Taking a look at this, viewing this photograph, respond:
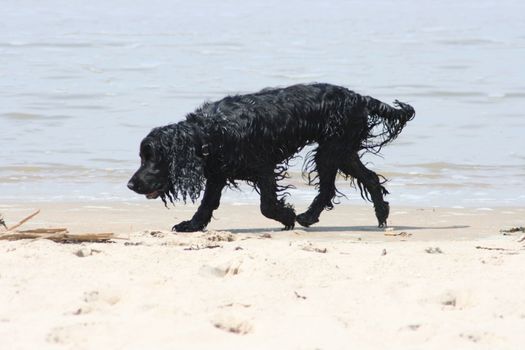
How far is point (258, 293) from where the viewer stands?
559 cm

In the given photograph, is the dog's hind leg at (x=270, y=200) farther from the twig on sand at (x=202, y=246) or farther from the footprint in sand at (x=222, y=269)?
the footprint in sand at (x=222, y=269)

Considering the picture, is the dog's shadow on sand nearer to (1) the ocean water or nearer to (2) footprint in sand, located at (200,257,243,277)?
(1) the ocean water

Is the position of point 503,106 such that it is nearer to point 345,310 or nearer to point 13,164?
point 13,164

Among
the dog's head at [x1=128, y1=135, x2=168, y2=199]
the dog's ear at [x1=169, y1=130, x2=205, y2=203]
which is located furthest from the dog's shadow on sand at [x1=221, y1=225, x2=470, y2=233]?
the dog's head at [x1=128, y1=135, x2=168, y2=199]

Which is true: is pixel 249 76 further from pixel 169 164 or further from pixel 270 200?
pixel 169 164

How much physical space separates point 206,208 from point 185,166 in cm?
48

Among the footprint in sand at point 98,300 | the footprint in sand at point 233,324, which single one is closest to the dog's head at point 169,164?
the footprint in sand at point 98,300

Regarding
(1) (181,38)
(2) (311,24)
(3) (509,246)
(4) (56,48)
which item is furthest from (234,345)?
(2) (311,24)

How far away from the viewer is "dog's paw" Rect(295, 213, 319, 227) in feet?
28.1

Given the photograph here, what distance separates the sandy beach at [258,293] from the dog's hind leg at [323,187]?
982 mm

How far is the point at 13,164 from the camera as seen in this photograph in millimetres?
11312

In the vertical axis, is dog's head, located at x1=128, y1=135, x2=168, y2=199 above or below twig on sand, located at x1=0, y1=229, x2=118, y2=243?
above

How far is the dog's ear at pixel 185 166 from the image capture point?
7.85 metres

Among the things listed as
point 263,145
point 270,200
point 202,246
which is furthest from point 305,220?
point 202,246
